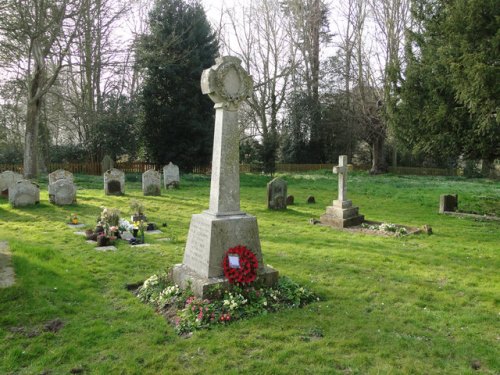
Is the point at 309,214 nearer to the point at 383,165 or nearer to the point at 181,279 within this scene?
the point at 181,279

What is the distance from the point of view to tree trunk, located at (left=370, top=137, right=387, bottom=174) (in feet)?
110

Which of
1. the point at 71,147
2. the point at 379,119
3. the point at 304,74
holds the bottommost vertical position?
the point at 71,147

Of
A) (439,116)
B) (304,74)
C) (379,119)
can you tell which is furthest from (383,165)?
(439,116)

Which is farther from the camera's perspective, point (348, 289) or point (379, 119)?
point (379, 119)

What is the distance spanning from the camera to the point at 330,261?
7.38 m

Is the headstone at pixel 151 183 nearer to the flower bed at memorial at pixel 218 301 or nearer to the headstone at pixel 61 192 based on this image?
the headstone at pixel 61 192

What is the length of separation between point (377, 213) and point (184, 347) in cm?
1068

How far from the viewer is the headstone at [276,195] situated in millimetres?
13812

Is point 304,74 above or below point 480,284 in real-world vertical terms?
above

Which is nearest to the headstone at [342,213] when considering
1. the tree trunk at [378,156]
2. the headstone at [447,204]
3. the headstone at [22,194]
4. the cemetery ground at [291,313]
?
the cemetery ground at [291,313]

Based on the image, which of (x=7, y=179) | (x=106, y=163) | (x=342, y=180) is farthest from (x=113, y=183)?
(x=342, y=180)

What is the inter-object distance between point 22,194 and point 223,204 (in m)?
10.8

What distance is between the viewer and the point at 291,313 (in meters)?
4.93

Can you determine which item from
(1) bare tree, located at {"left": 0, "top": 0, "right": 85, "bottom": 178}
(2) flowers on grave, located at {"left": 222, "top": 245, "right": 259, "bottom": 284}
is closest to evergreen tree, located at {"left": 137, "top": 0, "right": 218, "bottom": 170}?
(1) bare tree, located at {"left": 0, "top": 0, "right": 85, "bottom": 178}
